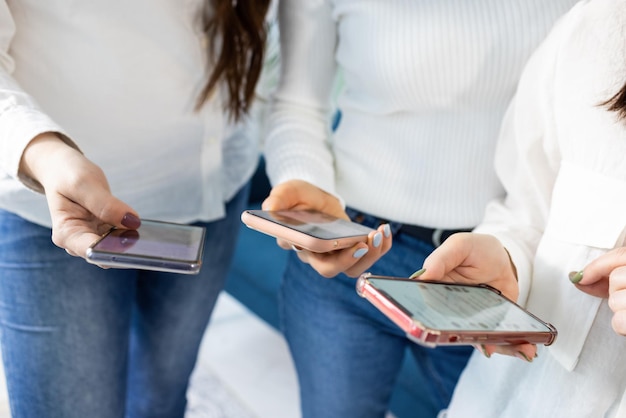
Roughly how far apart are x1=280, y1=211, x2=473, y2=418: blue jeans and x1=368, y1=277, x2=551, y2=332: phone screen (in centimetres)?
28

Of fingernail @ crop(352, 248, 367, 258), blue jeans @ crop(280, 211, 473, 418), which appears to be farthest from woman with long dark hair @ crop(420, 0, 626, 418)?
blue jeans @ crop(280, 211, 473, 418)

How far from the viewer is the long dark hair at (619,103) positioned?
0.58 m

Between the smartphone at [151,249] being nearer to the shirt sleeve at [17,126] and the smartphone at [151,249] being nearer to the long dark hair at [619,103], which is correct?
the shirt sleeve at [17,126]

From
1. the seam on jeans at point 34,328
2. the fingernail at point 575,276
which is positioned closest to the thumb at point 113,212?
the seam on jeans at point 34,328

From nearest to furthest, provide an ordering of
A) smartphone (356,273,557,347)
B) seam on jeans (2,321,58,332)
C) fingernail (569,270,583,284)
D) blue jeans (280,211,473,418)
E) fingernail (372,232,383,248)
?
smartphone (356,273,557,347) → fingernail (569,270,583,284) → fingernail (372,232,383,248) → seam on jeans (2,321,58,332) → blue jeans (280,211,473,418)

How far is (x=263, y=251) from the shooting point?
1807mm

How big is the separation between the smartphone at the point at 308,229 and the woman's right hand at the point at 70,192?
0.49 feet

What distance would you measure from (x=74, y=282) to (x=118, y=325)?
0.10 m

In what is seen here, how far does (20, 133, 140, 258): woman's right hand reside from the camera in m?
0.60

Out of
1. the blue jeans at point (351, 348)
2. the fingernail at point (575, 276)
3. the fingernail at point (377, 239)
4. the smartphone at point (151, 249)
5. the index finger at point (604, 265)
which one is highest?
Result: the index finger at point (604, 265)

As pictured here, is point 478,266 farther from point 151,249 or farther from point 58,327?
point 58,327

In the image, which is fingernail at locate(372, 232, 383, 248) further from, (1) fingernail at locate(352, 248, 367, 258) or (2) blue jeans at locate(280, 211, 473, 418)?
(2) blue jeans at locate(280, 211, 473, 418)

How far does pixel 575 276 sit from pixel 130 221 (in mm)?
461

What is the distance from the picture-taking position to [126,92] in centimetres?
81
